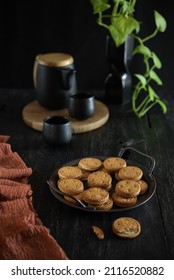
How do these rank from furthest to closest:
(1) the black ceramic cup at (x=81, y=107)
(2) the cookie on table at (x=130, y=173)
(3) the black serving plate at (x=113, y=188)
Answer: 1. (1) the black ceramic cup at (x=81, y=107)
2. (2) the cookie on table at (x=130, y=173)
3. (3) the black serving plate at (x=113, y=188)

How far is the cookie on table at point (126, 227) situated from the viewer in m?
1.15

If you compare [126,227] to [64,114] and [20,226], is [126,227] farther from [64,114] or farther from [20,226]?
[64,114]

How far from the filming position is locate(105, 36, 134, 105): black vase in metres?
1.90

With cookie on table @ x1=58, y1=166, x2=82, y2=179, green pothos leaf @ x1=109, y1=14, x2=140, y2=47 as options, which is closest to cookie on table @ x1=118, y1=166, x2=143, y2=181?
cookie on table @ x1=58, y1=166, x2=82, y2=179

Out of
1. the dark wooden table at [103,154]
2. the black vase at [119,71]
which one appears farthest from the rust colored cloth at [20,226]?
the black vase at [119,71]

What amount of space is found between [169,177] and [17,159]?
469 millimetres

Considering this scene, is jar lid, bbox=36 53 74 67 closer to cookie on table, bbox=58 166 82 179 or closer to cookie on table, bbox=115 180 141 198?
cookie on table, bbox=58 166 82 179

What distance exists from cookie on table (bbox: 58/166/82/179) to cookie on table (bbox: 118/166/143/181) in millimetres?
119

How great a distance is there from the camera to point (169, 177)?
A: 4.70 ft

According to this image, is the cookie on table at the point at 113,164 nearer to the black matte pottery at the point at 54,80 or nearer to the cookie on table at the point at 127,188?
the cookie on table at the point at 127,188

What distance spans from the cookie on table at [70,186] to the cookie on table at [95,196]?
0.02 m

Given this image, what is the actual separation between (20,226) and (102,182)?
0.27 meters

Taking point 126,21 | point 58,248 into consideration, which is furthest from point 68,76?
point 58,248
